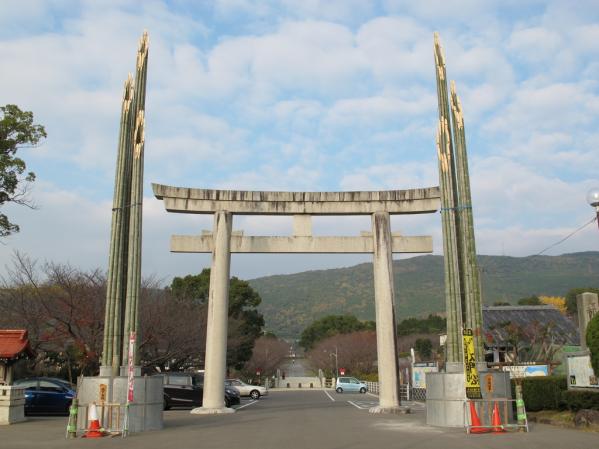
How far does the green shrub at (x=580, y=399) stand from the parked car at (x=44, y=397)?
1581 cm

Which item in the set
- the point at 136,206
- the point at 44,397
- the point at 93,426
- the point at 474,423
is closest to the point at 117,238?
the point at 136,206

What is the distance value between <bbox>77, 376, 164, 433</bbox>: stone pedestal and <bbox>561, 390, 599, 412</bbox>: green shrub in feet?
33.9

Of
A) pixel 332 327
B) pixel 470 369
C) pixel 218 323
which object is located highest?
pixel 332 327

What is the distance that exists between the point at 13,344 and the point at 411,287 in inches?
6140

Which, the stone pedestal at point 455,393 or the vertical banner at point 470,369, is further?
the stone pedestal at point 455,393

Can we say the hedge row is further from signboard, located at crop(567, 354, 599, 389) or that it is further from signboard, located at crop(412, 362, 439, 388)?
signboard, located at crop(412, 362, 439, 388)

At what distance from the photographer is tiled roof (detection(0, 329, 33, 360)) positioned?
18.0 metres

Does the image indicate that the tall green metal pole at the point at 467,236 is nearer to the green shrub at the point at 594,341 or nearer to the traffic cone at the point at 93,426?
the green shrub at the point at 594,341

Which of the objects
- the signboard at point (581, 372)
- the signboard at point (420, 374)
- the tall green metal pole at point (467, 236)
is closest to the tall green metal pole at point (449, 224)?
the tall green metal pole at point (467, 236)

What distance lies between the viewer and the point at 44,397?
2031cm

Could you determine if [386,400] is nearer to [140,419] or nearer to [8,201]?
[140,419]

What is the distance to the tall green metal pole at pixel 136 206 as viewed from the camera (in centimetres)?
1455

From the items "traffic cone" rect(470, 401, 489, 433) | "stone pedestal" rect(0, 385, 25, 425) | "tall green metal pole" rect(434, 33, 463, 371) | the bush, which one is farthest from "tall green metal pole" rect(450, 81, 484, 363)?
"stone pedestal" rect(0, 385, 25, 425)

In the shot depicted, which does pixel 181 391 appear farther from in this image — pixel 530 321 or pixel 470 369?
pixel 530 321
